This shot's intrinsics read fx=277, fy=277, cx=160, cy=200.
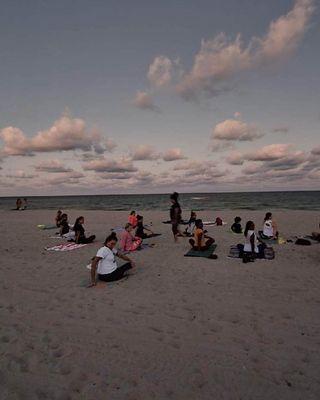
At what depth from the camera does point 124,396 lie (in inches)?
143

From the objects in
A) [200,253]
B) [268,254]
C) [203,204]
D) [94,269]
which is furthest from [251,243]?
[203,204]

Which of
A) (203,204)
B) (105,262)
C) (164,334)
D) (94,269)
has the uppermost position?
(203,204)

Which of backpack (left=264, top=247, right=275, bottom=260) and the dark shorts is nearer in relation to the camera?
the dark shorts

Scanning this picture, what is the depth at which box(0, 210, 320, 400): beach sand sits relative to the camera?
3.82m

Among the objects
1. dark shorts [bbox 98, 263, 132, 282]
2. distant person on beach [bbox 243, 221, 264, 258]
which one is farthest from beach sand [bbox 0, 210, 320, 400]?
distant person on beach [bbox 243, 221, 264, 258]

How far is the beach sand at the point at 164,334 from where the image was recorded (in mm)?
3818

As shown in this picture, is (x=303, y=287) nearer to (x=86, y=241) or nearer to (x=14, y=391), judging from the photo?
(x=14, y=391)

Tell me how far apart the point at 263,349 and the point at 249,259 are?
5459 mm

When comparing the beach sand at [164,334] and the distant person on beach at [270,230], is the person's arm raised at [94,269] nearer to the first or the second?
the beach sand at [164,334]

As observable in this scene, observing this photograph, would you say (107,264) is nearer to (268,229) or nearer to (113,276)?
(113,276)

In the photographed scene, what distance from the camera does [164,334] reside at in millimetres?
5109

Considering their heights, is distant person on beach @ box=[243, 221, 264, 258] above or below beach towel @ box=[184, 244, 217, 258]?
above

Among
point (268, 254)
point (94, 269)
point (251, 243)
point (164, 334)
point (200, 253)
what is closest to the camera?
point (164, 334)

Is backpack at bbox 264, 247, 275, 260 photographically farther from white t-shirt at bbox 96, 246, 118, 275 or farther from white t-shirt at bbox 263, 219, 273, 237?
white t-shirt at bbox 96, 246, 118, 275
